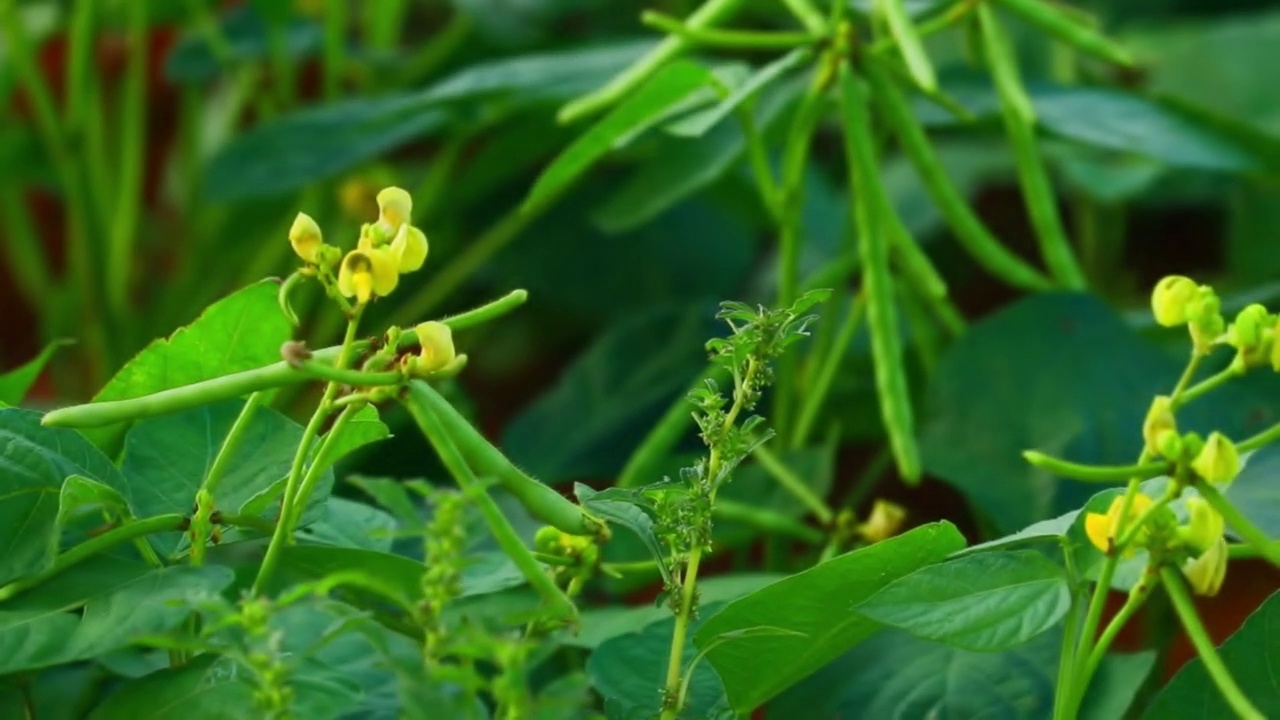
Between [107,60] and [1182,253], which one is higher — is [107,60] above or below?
above

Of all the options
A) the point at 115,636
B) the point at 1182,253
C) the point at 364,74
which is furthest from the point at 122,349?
the point at 1182,253

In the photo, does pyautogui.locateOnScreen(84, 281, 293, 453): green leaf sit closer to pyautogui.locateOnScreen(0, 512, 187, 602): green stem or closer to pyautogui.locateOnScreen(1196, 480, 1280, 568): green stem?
pyautogui.locateOnScreen(0, 512, 187, 602): green stem

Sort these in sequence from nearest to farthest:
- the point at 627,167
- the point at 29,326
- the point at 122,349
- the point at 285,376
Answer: the point at 285,376 → the point at 122,349 → the point at 627,167 → the point at 29,326

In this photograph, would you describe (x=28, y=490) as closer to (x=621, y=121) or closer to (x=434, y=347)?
(x=434, y=347)

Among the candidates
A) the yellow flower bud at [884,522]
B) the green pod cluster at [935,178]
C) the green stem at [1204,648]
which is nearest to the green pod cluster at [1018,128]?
the green pod cluster at [935,178]

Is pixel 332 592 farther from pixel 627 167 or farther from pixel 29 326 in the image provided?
pixel 29 326

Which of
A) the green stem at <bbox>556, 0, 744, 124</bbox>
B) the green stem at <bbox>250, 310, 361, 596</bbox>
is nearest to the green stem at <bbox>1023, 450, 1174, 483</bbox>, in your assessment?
the green stem at <bbox>250, 310, 361, 596</bbox>
